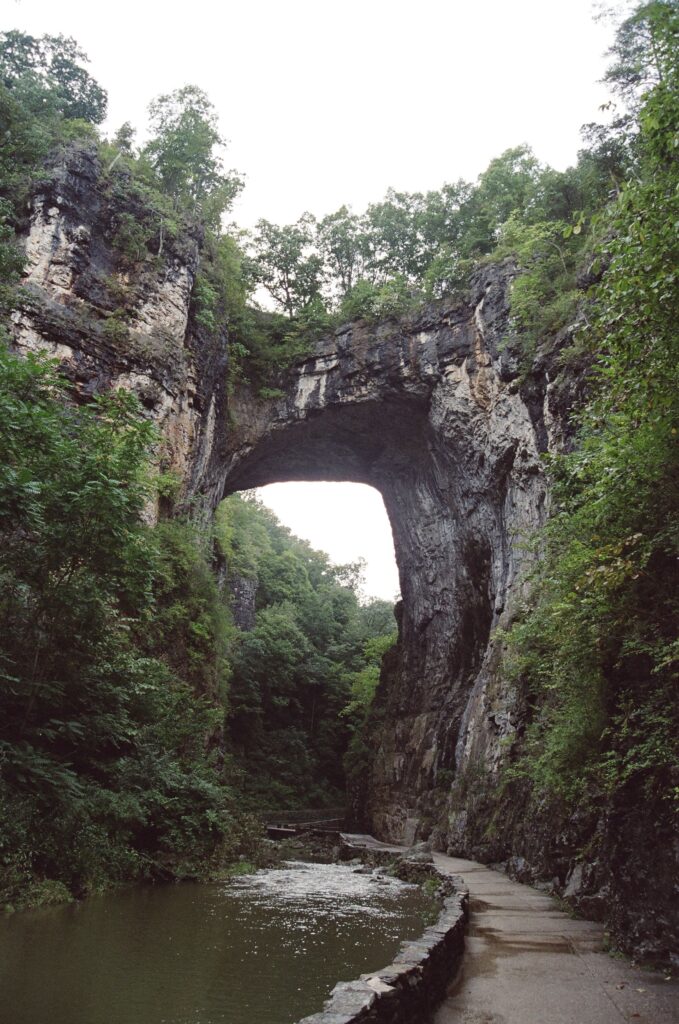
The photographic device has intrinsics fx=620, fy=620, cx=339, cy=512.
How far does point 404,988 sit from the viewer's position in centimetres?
345

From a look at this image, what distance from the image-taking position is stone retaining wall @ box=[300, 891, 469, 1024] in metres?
2.96

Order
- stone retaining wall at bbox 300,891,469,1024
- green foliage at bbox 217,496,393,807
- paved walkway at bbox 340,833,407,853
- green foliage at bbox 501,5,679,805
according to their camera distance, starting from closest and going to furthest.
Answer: stone retaining wall at bbox 300,891,469,1024
green foliage at bbox 501,5,679,805
paved walkway at bbox 340,833,407,853
green foliage at bbox 217,496,393,807

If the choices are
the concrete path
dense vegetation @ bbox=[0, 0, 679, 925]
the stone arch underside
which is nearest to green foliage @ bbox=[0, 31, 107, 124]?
dense vegetation @ bbox=[0, 0, 679, 925]

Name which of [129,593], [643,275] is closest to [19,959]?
[129,593]

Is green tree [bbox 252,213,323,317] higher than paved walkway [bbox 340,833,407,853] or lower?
higher

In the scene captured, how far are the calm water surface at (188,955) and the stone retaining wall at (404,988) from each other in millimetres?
620

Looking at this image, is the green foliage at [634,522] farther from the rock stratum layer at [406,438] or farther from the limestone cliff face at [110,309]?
the limestone cliff face at [110,309]

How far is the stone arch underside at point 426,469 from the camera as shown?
18188 millimetres

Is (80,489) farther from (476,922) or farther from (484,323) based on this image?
(484,323)

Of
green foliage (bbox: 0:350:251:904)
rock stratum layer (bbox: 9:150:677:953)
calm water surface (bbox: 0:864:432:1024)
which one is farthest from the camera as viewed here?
rock stratum layer (bbox: 9:150:677:953)

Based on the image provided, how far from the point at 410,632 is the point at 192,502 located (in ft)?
35.7

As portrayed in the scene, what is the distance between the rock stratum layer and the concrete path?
2.71 meters

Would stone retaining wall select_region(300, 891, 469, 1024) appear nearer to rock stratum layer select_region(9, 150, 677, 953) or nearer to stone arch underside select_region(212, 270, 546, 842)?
rock stratum layer select_region(9, 150, 677, 953)

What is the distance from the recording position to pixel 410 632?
23.8 metres
